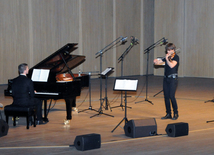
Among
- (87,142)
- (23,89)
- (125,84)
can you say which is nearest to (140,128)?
(125,84)

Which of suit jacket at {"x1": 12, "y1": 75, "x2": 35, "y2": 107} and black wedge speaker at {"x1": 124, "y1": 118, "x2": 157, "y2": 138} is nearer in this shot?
black wedge speaker at {"x1": 124, "y1": 118, "x2": 157, "y2": 138}

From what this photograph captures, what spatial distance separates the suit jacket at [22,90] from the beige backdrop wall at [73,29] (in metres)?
7.80

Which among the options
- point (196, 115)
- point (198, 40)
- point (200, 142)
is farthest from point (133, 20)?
point (200, 142)

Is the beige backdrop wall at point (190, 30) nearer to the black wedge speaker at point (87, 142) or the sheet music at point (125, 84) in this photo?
the sheet music at point (125, 84)

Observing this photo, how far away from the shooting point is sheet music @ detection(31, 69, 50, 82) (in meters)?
6.71

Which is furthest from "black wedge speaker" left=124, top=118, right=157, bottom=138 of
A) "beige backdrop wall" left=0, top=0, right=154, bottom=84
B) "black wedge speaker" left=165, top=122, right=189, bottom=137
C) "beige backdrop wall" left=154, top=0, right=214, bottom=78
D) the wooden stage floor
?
"beige backdrop wall" left=154, top=0, right=214, bottom=78

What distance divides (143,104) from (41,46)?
6.87 m

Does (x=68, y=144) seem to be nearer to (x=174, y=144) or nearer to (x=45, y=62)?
(x=174, y=144)

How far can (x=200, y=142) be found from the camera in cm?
511

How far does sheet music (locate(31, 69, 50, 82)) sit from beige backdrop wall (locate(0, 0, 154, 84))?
23.8 ft

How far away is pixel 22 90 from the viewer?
614 cm

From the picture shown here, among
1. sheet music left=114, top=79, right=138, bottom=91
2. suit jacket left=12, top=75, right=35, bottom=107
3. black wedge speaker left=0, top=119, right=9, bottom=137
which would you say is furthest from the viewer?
suit jacket left=12, top=75, right=35, bottom=107

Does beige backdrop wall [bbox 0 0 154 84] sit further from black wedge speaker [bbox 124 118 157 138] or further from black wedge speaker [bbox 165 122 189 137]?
black wedge speaker [bbox 165 122 189 137]

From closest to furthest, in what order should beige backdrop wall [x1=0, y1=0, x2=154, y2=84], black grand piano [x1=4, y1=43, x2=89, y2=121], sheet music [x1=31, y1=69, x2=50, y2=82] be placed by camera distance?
1. black grand piano [x1=4, y1=43, x2=89, y2=121]
2. sheet music [x1=31, y1=69, x2=50, y2=82]
3. beige backdrop wall [x1=0, y1=0, x2=154, y2=84]
